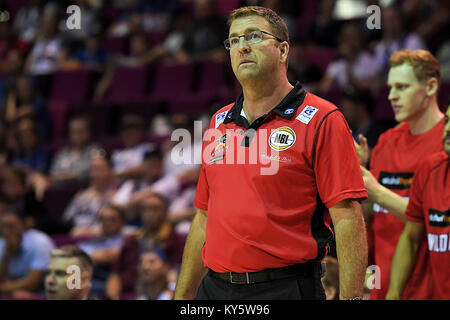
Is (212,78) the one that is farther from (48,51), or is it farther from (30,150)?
(48,51)

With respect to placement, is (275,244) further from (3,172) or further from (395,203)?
(3,172)

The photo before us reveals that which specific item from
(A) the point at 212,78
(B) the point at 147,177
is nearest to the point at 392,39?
(A) the point at 212,78

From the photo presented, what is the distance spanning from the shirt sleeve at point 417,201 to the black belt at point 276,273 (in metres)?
0.94

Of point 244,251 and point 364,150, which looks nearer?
point 244,251

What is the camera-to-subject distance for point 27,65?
31.4 ft

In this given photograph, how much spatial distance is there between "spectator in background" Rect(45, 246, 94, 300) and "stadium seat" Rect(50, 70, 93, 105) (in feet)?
15.2

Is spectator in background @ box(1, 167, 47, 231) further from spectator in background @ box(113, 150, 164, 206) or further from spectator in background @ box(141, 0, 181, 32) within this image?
spectator in background @ box(141, 0, 181, 32)

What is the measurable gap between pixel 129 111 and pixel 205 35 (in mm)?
1238

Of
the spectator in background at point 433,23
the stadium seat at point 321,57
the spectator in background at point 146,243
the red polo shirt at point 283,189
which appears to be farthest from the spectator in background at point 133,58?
the red polo shirt at point 283,189

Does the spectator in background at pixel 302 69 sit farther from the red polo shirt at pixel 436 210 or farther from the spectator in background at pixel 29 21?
the spectator in background at pixel 29 21

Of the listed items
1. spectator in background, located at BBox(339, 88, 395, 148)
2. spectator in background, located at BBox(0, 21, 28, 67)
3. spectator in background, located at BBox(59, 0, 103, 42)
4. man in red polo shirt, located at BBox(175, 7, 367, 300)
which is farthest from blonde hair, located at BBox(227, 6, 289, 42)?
spectator in background, located at BBox(0, 21, 28, 67)

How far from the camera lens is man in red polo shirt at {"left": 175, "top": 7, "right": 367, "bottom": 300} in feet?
7.52
